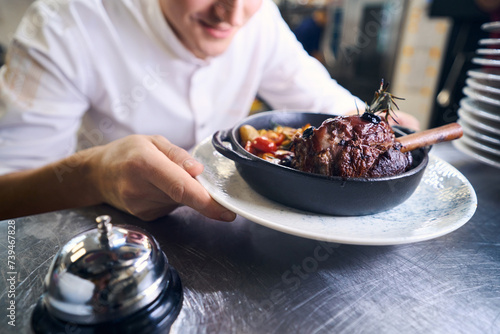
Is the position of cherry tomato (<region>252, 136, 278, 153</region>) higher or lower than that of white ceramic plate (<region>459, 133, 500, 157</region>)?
higher

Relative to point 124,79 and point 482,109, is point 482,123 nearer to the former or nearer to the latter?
point 482,109

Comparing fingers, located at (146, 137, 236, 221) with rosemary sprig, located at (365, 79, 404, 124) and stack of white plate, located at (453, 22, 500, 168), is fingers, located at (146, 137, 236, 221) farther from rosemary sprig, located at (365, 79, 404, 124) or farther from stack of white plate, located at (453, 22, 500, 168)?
stack of white plate, located at (453, 22, 500, 168)

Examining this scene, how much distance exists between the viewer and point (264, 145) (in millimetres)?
996

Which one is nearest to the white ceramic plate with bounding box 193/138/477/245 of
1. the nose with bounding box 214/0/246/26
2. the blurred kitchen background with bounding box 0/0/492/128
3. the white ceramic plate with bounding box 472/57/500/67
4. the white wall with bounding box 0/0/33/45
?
the white ceramic plate with bounding box 472/57/500/67

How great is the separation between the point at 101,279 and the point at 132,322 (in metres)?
0.10

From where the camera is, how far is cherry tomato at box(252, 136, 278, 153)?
993 millimetres

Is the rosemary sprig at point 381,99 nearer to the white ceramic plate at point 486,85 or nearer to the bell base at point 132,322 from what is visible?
the white ceramic plate at point 486,85

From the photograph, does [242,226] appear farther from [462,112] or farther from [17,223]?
[462,112]

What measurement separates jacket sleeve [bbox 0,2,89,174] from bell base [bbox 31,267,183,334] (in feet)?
3.64

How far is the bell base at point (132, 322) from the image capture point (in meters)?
0.54

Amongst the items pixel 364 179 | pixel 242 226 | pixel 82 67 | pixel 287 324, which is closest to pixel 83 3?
pixel 82 67

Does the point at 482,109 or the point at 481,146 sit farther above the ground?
the point at 482,109

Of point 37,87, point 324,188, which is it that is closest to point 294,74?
point 37,87
